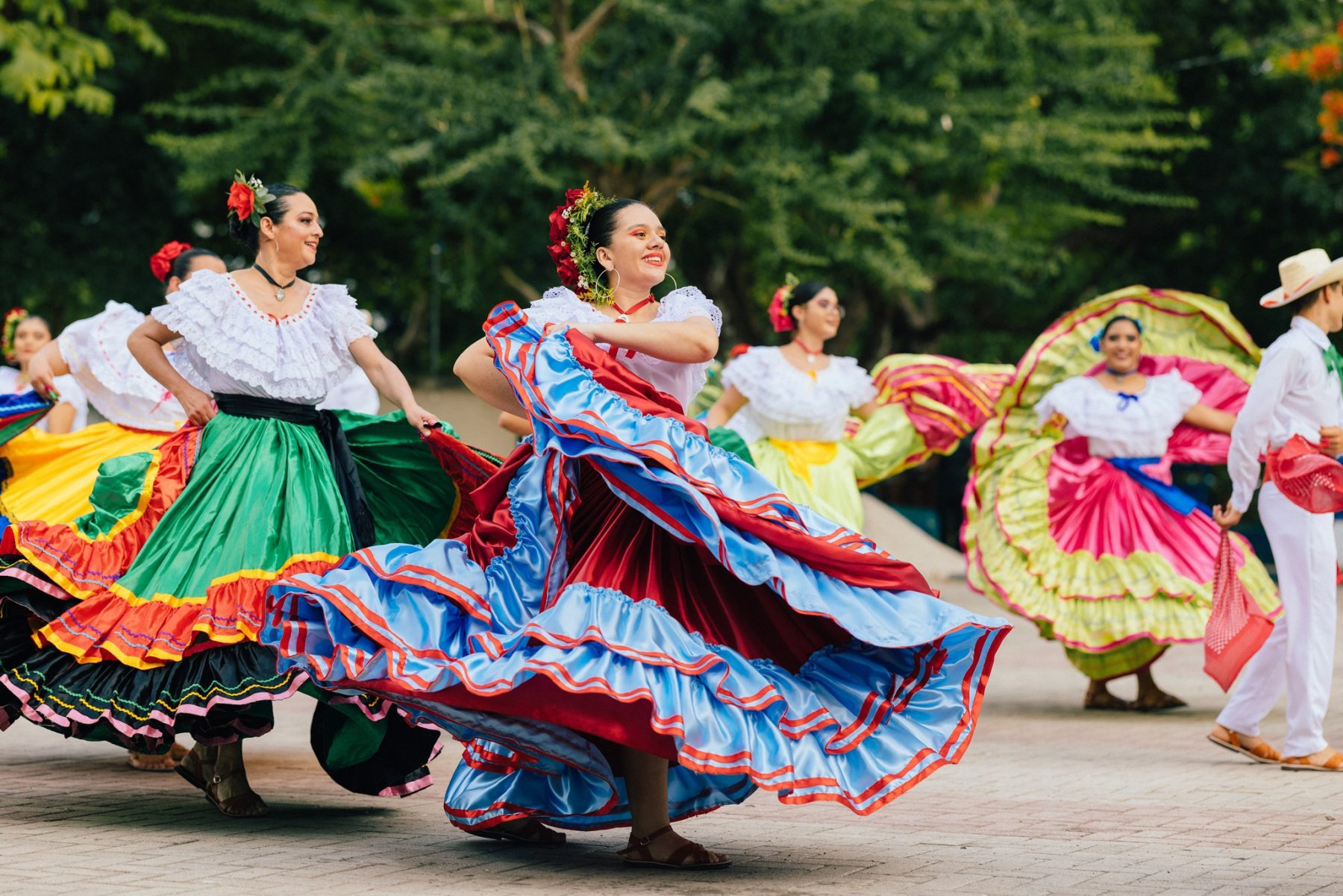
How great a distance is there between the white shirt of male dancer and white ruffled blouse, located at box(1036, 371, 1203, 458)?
6.39ft

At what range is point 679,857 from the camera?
16.1 feet

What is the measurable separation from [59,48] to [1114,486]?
1077cm

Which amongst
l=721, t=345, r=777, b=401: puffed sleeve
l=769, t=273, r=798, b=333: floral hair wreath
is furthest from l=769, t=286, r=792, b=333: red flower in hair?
l=721, t=345, r=777, b=401: puffed sleeve

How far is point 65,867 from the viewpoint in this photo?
486 centimetres

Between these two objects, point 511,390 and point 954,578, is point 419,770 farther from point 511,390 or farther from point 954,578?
point 954,578

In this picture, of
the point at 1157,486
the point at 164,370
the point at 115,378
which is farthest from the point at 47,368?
the point at 1157,486

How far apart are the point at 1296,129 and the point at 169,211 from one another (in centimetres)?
1224

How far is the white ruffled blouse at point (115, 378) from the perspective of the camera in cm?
718

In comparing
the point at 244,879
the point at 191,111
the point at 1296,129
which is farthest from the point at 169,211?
the point at 244,879

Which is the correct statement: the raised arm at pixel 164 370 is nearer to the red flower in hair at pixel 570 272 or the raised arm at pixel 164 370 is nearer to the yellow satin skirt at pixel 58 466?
the yellow satin skirt at pixel 58 466

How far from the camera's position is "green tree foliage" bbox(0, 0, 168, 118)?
49.3ft

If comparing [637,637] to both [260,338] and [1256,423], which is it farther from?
[1256,423]

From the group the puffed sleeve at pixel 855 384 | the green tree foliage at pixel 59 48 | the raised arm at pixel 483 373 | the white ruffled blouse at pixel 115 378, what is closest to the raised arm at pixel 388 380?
the raised arm at pixel 483 373

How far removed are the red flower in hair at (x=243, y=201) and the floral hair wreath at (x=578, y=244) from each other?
120cm
